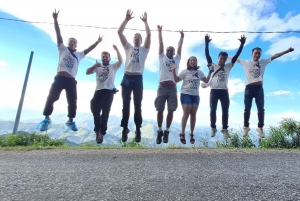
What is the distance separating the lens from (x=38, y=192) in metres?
3.12

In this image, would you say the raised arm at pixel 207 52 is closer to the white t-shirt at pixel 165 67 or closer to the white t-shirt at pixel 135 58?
the white t-shirt at pixel 165 67

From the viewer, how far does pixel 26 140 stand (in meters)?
10.1

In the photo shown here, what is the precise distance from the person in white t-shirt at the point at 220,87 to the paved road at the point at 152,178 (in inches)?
77.4

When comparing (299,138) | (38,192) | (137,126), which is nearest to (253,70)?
(299,138)

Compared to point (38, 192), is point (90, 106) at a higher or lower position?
higher

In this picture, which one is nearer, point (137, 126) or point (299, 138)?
point (137, 126)

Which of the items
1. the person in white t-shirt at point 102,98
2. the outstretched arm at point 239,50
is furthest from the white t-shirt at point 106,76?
the outstretched arm at point 239,50

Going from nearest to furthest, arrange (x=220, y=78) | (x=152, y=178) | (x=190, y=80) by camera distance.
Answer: (x=152, y=178) → (x=190, y=80) → (x=220, y=78)

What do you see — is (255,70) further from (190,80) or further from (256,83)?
(190,80)

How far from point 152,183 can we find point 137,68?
145 inches

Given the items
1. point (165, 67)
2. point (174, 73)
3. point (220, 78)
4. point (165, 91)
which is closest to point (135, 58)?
point (165, 67)

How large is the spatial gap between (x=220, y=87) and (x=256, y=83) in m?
1.10

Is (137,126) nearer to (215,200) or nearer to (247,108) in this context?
(247,108)

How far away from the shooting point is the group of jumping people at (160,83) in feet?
21.4
